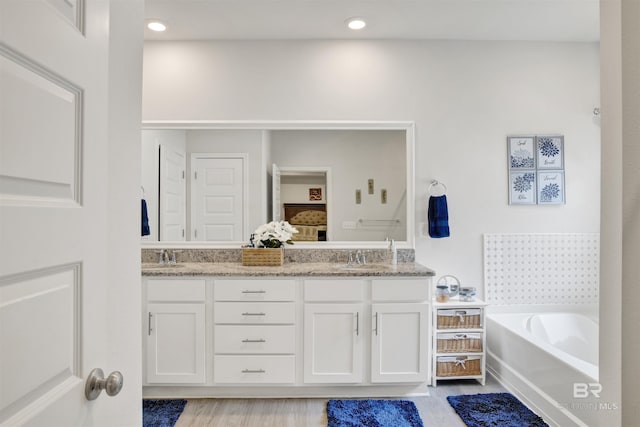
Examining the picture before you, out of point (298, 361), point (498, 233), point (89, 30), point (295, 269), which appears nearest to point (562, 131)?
point (498, 233)

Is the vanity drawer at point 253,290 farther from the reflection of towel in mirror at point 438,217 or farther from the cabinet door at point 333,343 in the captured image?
the reflection of towel in mirror at point 438,217

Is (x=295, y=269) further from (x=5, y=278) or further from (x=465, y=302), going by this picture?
(x=5, y=278)

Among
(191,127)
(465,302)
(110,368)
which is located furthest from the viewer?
(191,127)

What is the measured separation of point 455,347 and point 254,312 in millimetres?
1421

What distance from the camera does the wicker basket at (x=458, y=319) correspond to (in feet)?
8.80

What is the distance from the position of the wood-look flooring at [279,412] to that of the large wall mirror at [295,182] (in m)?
1.10

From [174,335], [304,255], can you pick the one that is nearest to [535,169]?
[304,255]

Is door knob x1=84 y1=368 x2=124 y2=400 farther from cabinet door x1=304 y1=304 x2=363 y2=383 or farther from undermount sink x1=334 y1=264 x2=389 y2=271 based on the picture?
undermount sink x1=334 y1=264 x2=389 y2=271

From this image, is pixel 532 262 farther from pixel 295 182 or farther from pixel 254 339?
pixel 254 339

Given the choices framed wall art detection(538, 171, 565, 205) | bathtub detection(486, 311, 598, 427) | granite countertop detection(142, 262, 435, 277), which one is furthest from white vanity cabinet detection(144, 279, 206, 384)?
framed wall art detection(538, 171, 565, 205)

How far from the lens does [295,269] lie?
8.42 ft

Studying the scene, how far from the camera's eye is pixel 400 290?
2473mm

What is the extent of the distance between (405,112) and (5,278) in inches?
113

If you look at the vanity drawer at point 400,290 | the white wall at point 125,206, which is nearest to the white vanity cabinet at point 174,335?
the vanity drawer at point 400,290
